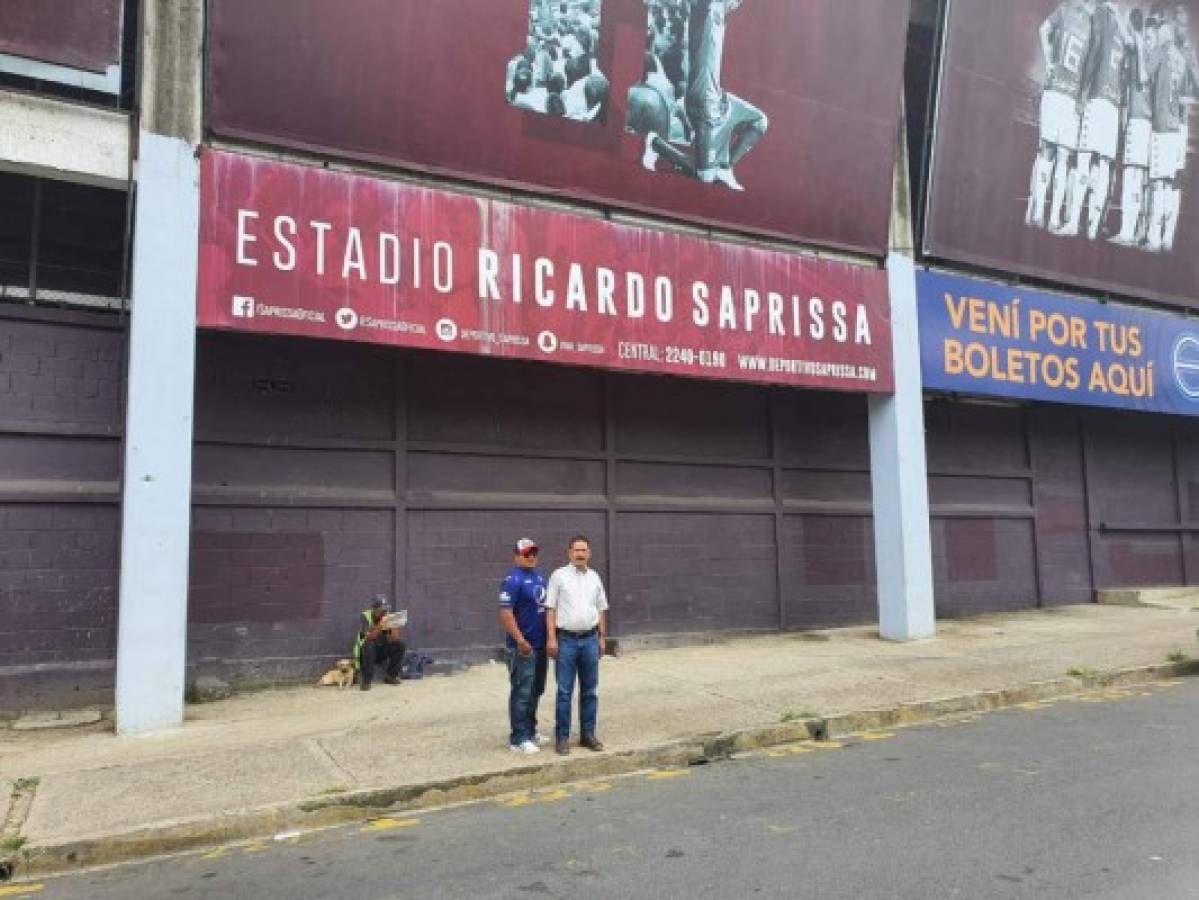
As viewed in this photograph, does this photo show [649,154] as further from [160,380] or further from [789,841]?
[789,841]

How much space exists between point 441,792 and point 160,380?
15.1ft

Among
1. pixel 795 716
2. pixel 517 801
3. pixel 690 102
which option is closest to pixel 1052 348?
pixel 690 102

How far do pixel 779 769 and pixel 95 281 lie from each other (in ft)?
26.6

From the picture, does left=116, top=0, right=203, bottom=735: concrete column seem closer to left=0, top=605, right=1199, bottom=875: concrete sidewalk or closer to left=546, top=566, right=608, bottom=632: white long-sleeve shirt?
left=0, top=605, right=1199, bottom=875: concrete sidewalk

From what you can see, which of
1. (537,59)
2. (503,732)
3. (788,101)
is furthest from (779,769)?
(788,101)

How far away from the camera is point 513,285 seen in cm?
1016

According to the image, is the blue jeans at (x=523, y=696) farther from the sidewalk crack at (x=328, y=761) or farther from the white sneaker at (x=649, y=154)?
the white sneaker at (x=649, y=154)

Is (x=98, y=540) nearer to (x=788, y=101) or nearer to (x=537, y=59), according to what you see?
(x=537, y=59)

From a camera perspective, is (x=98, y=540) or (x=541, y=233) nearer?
(x=98, y=540)

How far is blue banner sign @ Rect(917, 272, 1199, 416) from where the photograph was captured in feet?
43.4

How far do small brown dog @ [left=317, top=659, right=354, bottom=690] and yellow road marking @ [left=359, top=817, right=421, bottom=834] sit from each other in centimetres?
435

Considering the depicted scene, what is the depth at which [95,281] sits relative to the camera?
974 cm

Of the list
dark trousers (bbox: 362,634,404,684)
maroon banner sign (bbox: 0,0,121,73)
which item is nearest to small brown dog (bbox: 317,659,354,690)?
dark trousers (bbox: 362,634,404,684)

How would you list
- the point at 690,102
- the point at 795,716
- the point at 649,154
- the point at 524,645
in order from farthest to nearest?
the point at 690,102
the point at 649,154
the point at 795,716
the point at 524,645
